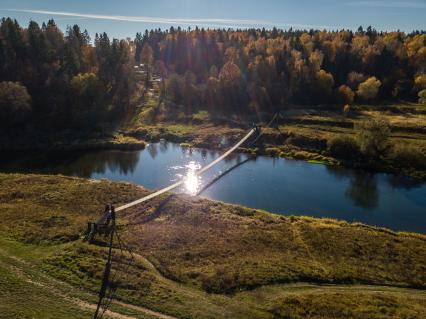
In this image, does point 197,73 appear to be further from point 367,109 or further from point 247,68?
point 367,109

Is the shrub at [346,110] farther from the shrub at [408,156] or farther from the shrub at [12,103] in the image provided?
the shrub at [12,103]

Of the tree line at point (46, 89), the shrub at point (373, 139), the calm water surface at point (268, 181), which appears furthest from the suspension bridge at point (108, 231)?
the tree line at point (46, 89)

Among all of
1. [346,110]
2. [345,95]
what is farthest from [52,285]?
[345,95]

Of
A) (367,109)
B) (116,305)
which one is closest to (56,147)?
(116,305)

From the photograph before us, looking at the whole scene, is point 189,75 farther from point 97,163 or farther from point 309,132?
point 97,163

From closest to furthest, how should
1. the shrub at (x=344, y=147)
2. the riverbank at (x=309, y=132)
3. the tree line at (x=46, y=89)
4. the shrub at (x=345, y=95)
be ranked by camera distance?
1. the riverbank at (x=309, y=132)
2. the shrub at (x=344, y=147)
3. the tree line at (x=46, y=89)
4. the shrub at (x=345, y=95)

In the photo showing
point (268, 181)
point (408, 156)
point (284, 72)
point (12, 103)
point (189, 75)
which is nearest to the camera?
point (268, 181)

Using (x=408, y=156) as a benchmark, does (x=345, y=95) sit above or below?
above

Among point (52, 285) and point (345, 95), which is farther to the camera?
point (345, 95)
